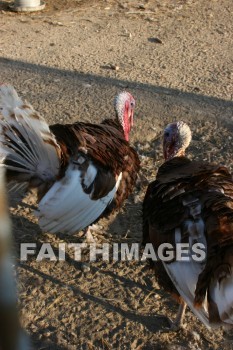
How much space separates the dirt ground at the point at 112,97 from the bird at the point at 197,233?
29 cm

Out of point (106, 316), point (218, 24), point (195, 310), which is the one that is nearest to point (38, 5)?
point (218, 24)

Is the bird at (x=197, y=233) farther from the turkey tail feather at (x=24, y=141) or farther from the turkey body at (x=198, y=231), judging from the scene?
the turkey tail feather at (x=24, y=141)

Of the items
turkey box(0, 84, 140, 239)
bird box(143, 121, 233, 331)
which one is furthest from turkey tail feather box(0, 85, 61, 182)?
bird box(143, 121, 233, 331)

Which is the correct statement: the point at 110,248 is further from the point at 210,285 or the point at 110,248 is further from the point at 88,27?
the point at 88,27

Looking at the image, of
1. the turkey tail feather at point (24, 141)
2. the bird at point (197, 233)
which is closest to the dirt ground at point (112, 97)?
the bird at point (197, 233)

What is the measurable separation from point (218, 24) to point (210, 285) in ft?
16.4

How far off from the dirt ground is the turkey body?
39cm

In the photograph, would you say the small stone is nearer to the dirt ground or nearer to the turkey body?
the dirt ground

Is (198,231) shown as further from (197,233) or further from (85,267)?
(85,267)

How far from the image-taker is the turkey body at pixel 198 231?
211 cm

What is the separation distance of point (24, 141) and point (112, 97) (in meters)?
2.09

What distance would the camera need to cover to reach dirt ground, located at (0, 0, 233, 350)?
281 centimetres

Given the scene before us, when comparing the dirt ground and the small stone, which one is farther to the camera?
the small stone

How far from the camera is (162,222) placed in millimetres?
2555
